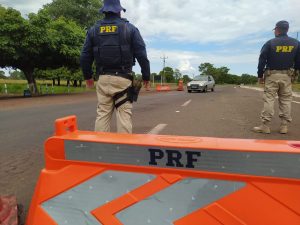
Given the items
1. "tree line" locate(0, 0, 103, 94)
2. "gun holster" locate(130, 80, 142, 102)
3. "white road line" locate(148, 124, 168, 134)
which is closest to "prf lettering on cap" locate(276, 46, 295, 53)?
"white road line" locate(148, 124, 168, 134)

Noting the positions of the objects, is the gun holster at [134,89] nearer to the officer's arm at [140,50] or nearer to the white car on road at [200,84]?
the officer's arm at [140,50]

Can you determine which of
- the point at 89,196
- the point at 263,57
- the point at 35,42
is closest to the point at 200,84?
the point at 35,42

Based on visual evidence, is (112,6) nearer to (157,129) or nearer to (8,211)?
(8,211)

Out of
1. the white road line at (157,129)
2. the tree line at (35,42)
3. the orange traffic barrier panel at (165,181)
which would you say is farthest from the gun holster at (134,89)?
the tree line at (35,42)

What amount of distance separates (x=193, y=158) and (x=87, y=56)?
2.52 m

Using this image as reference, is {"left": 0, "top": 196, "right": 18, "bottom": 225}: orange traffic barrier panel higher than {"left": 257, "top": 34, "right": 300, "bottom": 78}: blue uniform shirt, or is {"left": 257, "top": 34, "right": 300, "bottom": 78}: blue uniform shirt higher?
{"left": 257, "top": 34, "right": 300, "bottom": 78}: blue uniform shirt

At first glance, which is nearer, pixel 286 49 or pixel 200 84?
pixel 286 49

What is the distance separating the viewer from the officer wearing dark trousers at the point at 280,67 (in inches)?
269

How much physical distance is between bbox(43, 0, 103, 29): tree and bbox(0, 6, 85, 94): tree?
21190 millimetres

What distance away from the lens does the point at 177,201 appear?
7.48ft

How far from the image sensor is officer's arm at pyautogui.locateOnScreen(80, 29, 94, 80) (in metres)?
4.23

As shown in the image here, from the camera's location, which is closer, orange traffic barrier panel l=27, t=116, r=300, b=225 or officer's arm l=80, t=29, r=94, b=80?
orange traffic barrier panel l=27, t=116, r=300, b=225

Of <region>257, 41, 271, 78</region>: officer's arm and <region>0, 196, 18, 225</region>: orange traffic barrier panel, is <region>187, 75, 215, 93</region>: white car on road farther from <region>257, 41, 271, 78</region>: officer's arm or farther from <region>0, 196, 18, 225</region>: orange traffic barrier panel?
<region>0, 196, 18, 225</region>: orange traffic barrier panel

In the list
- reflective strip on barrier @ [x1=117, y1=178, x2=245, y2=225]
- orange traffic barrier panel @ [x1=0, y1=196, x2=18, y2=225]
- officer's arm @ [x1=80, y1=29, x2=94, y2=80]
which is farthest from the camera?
officer's arm @ [x1=80, y1=29, x2=94, y2=80]
